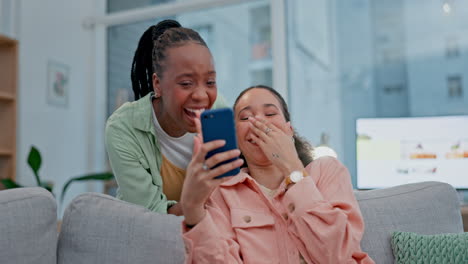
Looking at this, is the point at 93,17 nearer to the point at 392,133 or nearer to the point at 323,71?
the point at 323,71

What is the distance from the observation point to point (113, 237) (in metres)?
1.37

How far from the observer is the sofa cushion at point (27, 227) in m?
1.22

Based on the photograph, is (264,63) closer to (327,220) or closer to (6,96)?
(6,96)

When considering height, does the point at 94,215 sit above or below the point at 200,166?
below

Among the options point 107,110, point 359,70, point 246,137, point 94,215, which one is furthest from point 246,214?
point 107,110

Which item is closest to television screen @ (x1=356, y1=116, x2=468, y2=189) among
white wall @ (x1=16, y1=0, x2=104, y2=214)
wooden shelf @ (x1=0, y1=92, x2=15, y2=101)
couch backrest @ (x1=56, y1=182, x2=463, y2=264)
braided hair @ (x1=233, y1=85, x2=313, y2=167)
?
braided hair @ (x1=233, y1=85, x2=313, y2=167)

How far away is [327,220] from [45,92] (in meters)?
3.48

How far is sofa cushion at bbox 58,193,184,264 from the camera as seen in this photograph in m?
1.36

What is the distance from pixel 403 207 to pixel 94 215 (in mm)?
1107

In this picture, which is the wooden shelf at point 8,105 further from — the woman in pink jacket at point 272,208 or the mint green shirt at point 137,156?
the woman in pink jacket at point 272,208

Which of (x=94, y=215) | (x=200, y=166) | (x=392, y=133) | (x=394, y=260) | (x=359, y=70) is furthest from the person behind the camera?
(x=359, y=70)

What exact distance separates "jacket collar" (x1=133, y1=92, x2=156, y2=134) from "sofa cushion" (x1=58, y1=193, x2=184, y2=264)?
32 cm

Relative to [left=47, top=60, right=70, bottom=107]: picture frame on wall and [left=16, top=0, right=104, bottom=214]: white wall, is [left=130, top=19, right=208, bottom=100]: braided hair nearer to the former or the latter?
[left=16, top=0, right=104, bottom=214]: white wall

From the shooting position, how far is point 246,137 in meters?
1.59
